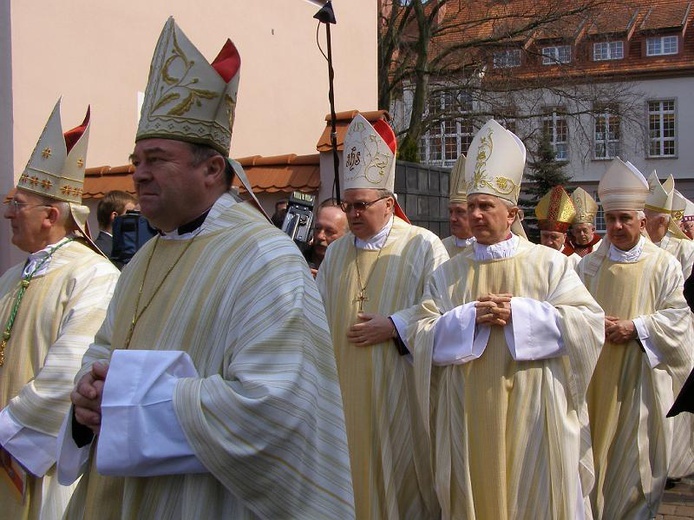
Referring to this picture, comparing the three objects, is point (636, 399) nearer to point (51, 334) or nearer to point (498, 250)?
point (498, 250)

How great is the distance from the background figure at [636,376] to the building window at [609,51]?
35972 mm

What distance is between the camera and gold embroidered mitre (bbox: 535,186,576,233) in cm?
874

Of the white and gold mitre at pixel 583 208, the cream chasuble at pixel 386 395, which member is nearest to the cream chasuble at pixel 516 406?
the cream chasuble at pixel 386 395

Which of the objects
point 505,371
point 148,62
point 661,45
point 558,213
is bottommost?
point 505,371

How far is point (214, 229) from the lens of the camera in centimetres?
259

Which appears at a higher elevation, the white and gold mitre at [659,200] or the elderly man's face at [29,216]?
the white and gold mitre at [659,200]

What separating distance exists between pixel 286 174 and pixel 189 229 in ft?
21.9

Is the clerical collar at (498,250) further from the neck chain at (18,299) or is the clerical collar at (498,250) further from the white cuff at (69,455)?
the white cuff at (69,455)

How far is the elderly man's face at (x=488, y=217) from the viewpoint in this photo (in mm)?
5148

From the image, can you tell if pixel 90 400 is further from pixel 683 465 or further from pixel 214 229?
pixel 683 465

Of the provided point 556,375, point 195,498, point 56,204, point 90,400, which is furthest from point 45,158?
point 556,375

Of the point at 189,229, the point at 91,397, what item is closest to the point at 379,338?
the point at 189,229

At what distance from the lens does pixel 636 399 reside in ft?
20.1

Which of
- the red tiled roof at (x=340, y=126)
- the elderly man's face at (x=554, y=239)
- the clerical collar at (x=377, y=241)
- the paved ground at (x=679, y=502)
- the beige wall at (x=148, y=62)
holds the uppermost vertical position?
the beige wall at (x=148, y=62)
